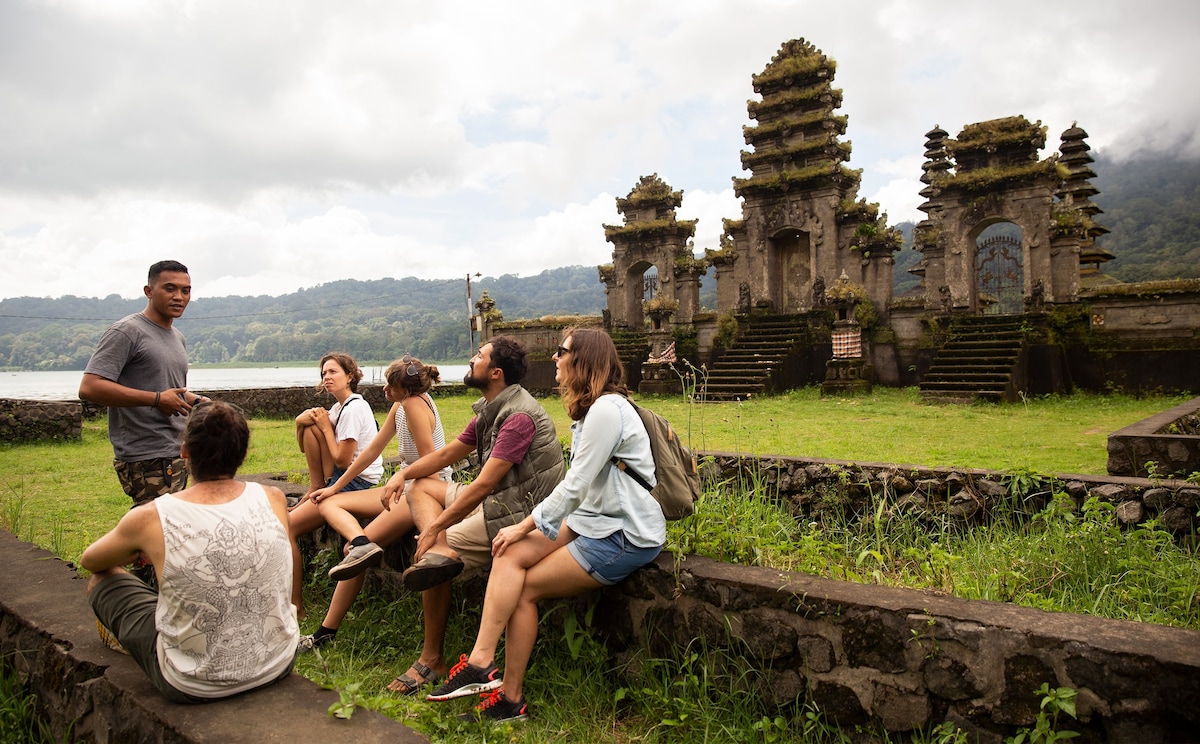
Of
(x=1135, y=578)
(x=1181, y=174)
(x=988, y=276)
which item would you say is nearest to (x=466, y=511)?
(x=1135, y=578)

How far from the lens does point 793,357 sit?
18.1 m

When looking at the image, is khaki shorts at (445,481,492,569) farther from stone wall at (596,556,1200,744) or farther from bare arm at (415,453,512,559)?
stone wall at (596,556,1200,744)

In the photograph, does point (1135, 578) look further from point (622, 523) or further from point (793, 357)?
point (793, 357)

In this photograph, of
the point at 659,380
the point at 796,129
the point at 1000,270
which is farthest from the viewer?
the point at 796,129

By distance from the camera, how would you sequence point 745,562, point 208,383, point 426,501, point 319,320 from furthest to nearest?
point 319,320 < point 208,383 < point 426,501 < point 745,562

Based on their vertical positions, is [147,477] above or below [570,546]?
above

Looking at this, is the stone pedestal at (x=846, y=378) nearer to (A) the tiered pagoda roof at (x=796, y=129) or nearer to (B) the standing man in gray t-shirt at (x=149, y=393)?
(A) the tiered pagoda roof at (x=796, y=129)

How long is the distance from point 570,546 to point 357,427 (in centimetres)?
230

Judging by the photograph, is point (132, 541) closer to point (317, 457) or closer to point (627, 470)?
point (627, 470)

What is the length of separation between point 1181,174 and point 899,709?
8976 centimetres

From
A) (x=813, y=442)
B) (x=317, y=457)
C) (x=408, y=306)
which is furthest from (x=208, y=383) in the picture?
(x=408, y=306)

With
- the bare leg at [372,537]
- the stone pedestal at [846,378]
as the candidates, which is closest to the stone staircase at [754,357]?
the stone pedestal at [846,378]

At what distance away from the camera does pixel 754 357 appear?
1820 centimetres

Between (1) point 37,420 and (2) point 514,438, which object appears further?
(1) point 37,420
